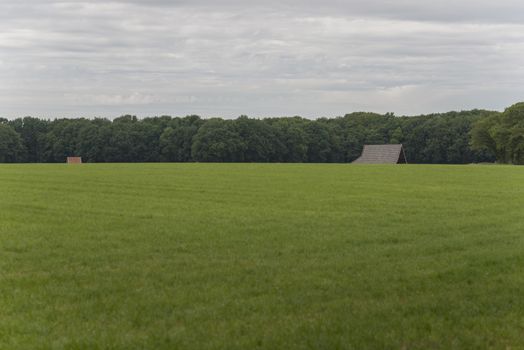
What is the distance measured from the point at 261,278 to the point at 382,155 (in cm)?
12344

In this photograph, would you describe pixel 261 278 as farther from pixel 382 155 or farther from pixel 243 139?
pixel 382 155

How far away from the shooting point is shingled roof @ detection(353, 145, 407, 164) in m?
131

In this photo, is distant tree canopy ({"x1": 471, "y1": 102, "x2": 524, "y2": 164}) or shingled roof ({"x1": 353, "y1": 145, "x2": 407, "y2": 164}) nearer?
distant tree canopy ({"x1": 471, "y1": 102, "x2": 524, "y2": 164})

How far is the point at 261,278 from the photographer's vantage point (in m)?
12.1

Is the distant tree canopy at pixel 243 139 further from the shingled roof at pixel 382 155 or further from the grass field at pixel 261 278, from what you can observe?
the grass field at pixel 261 278

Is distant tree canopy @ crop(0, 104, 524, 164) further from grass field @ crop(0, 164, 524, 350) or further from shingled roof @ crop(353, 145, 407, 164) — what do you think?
grass field @ crop(0, 164, 524, 350)

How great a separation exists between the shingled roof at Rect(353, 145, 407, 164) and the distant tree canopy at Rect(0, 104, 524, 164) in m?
10.1

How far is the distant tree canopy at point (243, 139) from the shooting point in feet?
419

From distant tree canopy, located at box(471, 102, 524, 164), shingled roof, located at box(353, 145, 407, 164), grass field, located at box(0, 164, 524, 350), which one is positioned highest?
distant tree canopy, located at box(471, 102, 524, 164)

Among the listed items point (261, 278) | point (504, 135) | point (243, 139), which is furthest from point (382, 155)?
point (261, 278)

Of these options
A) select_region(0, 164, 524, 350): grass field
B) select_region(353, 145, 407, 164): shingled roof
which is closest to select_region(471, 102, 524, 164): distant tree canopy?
select_region(353, 145, 407, 164): shingled roof

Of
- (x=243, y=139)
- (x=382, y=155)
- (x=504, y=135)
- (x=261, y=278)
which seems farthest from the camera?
(x=382, y=155)

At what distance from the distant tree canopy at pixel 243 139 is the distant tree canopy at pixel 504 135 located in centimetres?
19

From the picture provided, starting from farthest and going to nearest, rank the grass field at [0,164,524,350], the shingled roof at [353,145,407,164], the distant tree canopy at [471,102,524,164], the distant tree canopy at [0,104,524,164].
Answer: the shingled roof at [353,145,407,164] → the distant tree canopy at [0,104,524,164] → the distant tree canopy at [471,102,524,164] → the grass field at [0,164,524,350]
